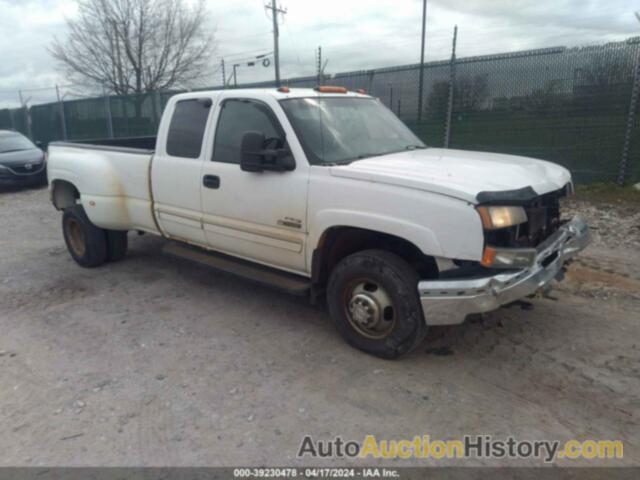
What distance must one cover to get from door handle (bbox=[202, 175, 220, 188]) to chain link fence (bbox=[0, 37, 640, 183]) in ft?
23.5

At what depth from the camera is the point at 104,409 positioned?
323 centimetres

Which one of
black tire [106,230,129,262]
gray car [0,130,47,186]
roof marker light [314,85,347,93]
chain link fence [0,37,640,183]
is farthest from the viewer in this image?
gray car [0,130,47,186]

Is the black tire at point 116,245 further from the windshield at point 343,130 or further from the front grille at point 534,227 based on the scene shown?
the front grille at point 534,227

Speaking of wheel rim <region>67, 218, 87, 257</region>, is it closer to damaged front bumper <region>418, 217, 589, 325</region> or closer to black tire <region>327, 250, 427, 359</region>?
black tire <region>327, 250, 427, 359</region>

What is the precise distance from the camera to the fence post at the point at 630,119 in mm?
8578

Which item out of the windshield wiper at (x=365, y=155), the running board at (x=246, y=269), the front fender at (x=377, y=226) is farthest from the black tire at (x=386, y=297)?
the windshield wiper at (x=365, y=155)

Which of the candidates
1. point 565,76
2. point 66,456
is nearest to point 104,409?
point 66,456

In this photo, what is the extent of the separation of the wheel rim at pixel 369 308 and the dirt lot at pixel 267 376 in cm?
23

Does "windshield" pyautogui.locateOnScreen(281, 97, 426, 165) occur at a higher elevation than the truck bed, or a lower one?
higher

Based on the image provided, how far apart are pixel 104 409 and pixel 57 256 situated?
4.18 m

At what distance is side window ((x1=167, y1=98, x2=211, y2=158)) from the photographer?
187 inches

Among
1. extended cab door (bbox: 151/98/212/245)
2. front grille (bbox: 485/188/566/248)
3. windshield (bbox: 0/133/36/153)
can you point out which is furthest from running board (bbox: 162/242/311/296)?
windshield (bbox: 0/133/36/153)

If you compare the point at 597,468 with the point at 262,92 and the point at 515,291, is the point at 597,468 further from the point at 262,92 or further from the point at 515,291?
the point at 262,92

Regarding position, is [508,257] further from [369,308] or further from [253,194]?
[253,194]
